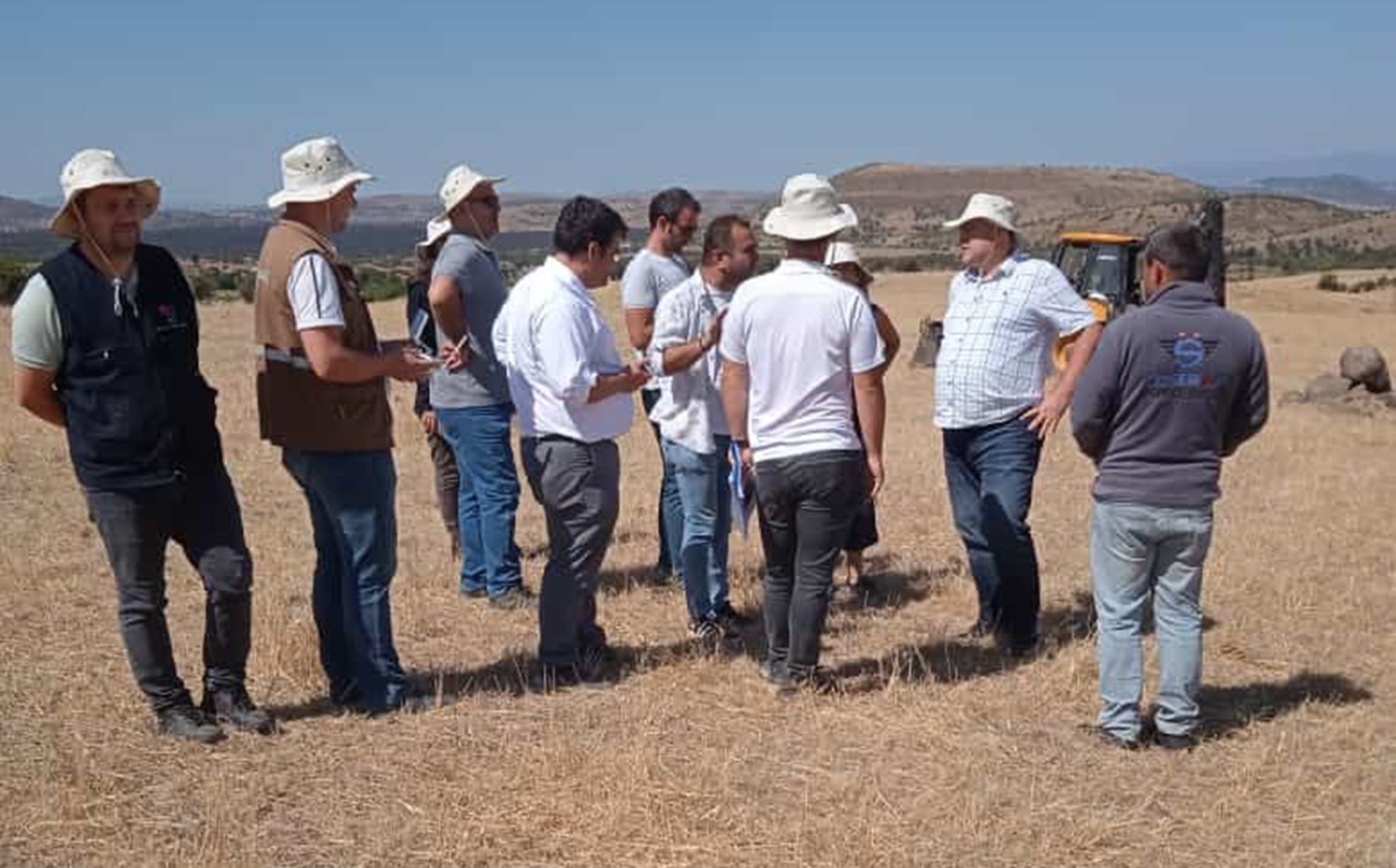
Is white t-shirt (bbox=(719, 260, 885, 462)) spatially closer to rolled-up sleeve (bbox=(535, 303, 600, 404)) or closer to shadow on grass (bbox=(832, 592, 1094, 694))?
rolled-up sleeve (bbox=(535, 303, 600, 404))

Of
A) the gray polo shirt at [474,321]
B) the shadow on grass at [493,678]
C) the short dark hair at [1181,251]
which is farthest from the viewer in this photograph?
the gray polo shirt at [474,321]

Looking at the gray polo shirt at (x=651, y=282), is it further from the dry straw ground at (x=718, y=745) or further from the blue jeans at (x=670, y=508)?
the dry straw ground at (x=718, y=745)

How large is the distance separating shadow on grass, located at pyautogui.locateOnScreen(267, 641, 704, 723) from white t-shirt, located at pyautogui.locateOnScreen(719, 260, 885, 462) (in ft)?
4.07

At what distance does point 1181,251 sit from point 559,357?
2176mm

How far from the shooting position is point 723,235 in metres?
5.84

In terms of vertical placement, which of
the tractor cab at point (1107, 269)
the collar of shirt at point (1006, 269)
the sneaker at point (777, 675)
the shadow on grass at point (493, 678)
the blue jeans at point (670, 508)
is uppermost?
the collar of shirt at point (1006, 269)

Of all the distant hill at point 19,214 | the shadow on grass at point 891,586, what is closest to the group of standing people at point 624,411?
the shadow on grass at point 891,586

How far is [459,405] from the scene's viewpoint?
641 cm

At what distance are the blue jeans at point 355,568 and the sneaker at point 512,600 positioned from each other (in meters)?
1.42

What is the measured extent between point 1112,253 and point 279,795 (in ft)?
57.6

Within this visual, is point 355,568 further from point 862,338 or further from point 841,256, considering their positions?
point 841,256

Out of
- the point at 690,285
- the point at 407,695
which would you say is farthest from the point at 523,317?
the point at 407,695

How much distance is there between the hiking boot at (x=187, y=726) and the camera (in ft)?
15.5

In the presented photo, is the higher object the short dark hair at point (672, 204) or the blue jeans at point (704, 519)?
the short dark hair at point (672, 204)
